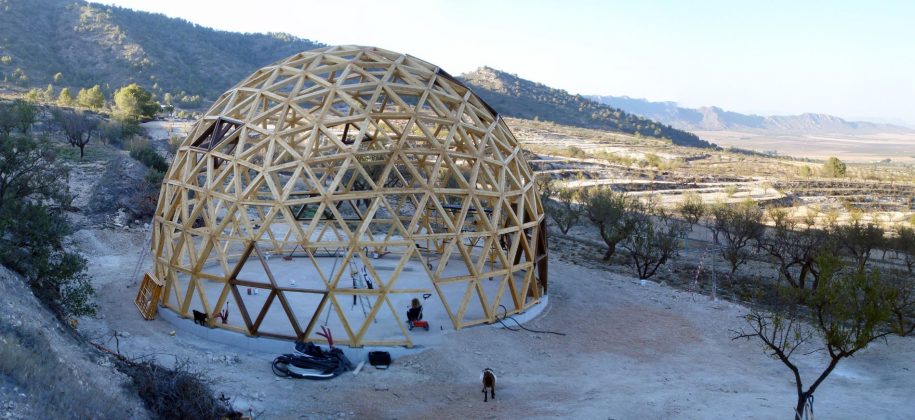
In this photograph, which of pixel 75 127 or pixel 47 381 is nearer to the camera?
pixel 47 381

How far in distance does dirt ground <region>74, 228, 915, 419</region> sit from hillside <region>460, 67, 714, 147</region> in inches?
2955

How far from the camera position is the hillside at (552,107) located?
95125 millimetres

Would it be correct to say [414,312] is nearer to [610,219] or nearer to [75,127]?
[610,219]

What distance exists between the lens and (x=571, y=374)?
43.0 feet

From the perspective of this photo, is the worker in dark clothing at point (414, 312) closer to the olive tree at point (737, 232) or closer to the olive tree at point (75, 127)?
the olive tree at point (737, 232)

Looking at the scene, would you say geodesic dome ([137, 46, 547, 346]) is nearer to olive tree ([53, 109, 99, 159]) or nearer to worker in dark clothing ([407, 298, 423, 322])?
worker in dark clothing ([407, 298, 423, 322])

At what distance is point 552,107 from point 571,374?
302 feet

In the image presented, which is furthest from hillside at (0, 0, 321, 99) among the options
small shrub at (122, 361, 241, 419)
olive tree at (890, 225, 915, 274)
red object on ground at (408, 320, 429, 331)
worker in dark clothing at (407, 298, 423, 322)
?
olive tree at (890, 225, 915, 274)

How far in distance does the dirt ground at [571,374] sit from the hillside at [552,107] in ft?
246

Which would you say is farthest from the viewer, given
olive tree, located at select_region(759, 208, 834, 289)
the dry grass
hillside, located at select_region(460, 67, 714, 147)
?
hillside, located at select_region(460, 67, 714, 147)

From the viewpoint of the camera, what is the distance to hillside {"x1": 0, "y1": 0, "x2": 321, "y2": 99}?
6712 centimetres

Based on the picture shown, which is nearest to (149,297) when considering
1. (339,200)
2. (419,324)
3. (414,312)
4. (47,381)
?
(339,200)

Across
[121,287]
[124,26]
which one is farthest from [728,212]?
[124,26]

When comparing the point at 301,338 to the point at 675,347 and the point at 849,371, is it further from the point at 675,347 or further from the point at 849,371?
the point at 849,371
